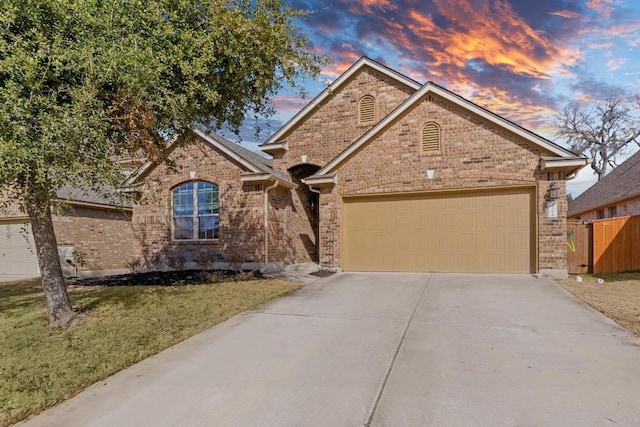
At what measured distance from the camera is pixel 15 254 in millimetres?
14703

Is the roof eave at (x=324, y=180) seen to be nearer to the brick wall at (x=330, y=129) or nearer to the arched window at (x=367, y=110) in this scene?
the brick wall at (x=330, y=129)

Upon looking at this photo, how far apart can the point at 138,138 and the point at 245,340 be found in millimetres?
4188

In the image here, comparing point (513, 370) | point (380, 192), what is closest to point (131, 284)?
point (380, 192)

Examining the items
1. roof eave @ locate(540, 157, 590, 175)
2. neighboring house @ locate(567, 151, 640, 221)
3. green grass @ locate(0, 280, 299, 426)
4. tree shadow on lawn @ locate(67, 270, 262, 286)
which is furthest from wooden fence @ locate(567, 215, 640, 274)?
tree shadow on lawn @ locate(67, 270, 262, 286)

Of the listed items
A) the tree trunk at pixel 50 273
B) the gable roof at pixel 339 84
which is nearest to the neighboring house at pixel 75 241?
the gable roof at pixel 339 84

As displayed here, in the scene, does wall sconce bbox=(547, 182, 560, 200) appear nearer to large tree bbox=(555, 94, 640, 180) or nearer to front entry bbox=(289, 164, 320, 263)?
front entry bbox=(289, 164, 320, 263)

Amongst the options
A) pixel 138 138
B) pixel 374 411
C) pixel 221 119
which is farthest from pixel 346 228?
pixel 374 411

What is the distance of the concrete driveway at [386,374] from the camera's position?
331cm

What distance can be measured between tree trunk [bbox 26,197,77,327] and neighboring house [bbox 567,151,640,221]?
1941 cm

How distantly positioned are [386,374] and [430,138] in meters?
8.97

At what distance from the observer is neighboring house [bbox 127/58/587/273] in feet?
35.2

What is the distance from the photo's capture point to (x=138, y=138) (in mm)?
6746

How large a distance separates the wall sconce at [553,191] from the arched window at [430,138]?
Answer: 10.8 ft

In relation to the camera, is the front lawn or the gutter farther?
the gutter
